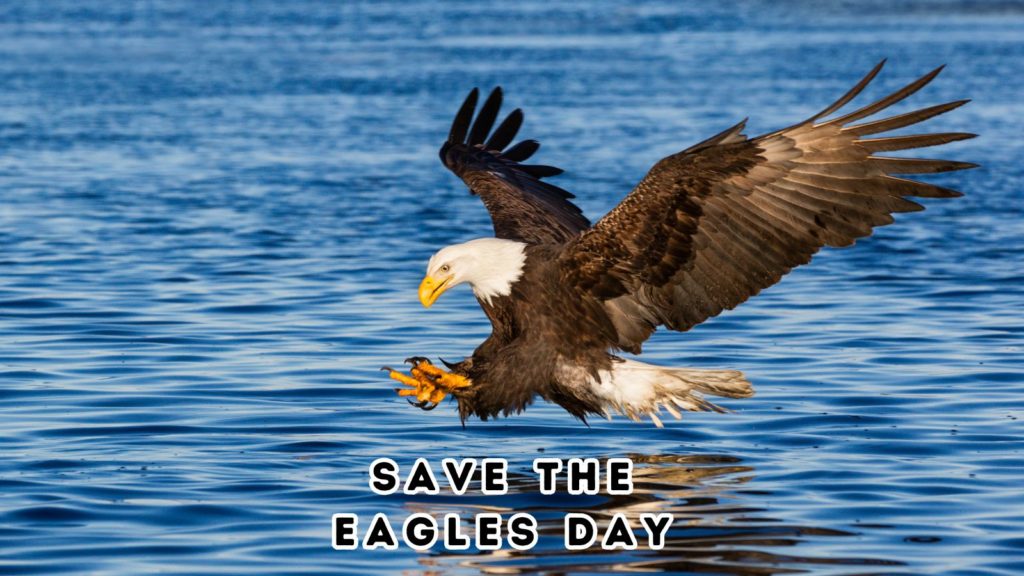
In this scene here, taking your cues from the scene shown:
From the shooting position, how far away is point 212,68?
A: 27.9m

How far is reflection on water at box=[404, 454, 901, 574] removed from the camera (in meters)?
5.17

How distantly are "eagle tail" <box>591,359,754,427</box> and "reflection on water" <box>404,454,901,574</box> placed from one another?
232mm

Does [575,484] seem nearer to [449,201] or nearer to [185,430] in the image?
[185,430]

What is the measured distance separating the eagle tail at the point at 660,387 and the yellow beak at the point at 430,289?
0.70m

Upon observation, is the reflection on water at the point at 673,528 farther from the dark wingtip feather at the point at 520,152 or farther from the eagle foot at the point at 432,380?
the dark wingtip feather at the point at 520,152

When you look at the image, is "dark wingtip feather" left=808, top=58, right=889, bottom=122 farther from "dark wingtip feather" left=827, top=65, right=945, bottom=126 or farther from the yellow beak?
the yellow beak

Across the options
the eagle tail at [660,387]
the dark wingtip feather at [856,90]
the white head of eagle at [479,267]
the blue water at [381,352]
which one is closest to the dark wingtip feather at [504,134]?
the blue water at [381,352]

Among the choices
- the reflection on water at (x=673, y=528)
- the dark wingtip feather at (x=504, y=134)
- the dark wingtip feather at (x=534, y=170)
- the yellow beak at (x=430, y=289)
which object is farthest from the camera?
the dark wingtip feather at (x=504, y=134)

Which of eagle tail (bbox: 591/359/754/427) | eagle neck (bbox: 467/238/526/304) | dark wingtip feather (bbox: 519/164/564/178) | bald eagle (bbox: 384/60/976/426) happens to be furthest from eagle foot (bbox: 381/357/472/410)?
dark wingtip feather (bbox: 519/164/564/178)

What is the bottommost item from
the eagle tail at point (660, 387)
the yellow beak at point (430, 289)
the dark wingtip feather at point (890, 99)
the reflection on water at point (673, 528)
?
the reflection on water at point (673, 528)

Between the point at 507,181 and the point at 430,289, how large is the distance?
6.12ft

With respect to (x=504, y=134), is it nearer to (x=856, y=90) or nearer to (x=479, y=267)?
(x=479, y=267)

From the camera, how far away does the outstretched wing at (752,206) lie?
5.98 metres

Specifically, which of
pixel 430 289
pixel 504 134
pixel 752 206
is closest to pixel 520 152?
pixel 504 134
